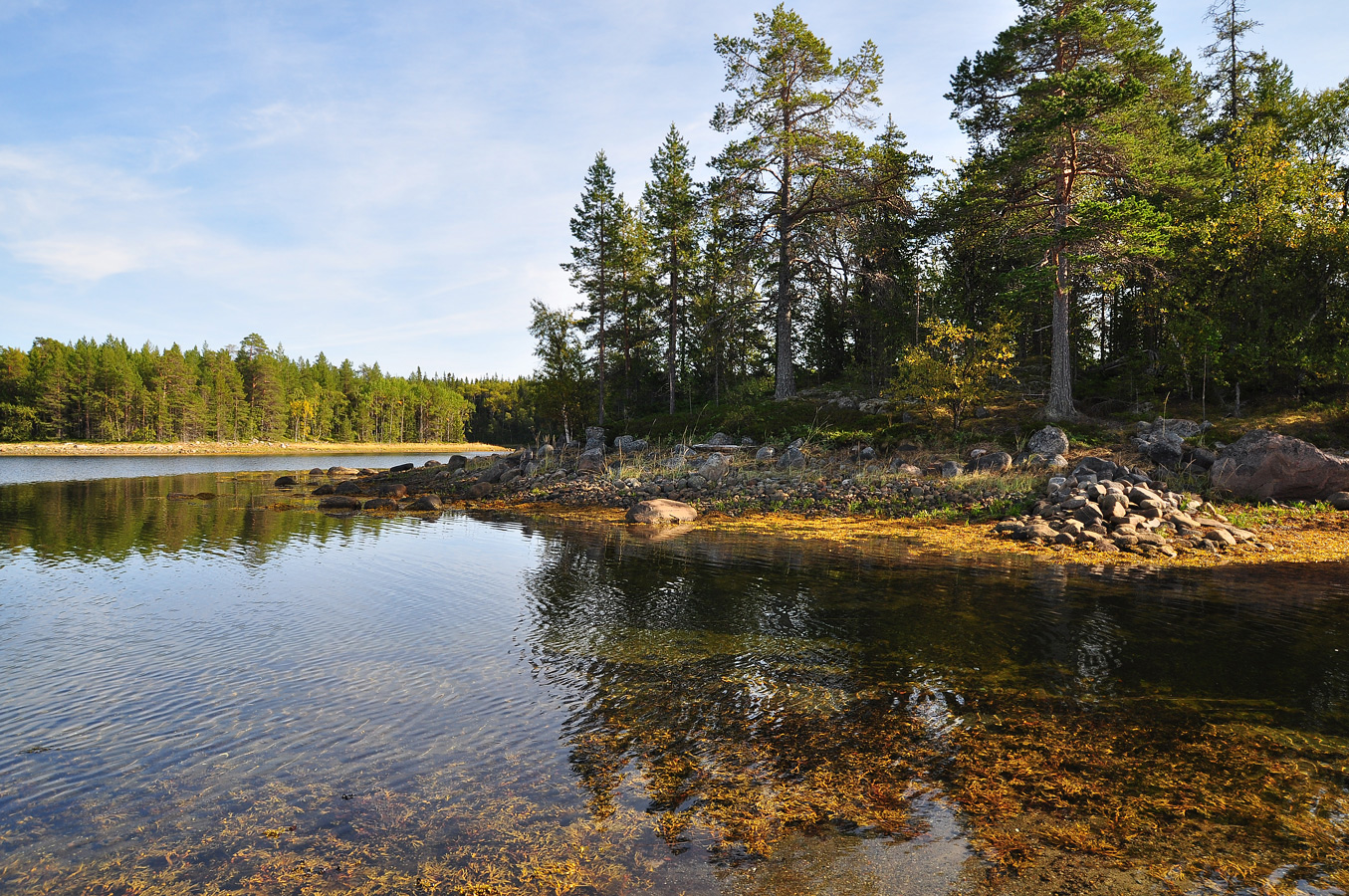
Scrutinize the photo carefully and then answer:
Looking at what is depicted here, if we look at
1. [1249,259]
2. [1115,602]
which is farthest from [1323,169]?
[1115,602]

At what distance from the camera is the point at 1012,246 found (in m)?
25.2

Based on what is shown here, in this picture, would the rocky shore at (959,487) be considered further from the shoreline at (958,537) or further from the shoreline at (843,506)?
the shoreline at (958,537)

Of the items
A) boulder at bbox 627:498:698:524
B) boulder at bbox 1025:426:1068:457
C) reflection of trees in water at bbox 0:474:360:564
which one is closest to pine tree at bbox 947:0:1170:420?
boulder at bbox 1025:426:1068:457

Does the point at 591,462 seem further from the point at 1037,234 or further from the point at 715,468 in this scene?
the point at 1037,234

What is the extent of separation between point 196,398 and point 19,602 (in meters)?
98.7

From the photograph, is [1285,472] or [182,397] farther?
[182,397]

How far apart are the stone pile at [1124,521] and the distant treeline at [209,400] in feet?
239

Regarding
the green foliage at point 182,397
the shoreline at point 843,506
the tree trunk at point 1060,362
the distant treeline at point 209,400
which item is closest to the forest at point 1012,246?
the tree trunk at point 1060,362

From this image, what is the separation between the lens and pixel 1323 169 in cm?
2388

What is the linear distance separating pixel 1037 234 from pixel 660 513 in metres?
18.0

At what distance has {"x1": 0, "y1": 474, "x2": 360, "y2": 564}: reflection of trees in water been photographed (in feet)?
51.1

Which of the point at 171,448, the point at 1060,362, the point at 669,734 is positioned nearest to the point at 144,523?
the point at 669,734

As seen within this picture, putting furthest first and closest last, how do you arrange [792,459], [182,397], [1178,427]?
1. [182,397]
2. [792,459]
3. [1178,427]

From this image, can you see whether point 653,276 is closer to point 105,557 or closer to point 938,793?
point 105,557
